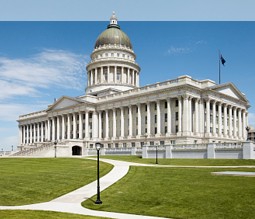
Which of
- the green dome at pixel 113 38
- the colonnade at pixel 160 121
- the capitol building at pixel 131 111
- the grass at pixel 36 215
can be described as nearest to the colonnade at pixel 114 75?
the capitol building at pixel 131 111

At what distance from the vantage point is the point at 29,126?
148 m

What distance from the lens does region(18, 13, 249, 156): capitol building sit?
86250 mm

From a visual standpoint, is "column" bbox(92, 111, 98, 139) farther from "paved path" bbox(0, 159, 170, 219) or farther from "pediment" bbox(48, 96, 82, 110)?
"paved path" bbox(0, 159, 170, 219)

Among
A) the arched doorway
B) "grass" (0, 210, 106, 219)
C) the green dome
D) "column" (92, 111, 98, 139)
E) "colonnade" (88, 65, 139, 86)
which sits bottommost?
the arched doorway

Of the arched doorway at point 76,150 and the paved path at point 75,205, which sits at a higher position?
the paved path at point 75,205

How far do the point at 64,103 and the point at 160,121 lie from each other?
44.6 metres

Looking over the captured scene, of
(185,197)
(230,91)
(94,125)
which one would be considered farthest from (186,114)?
(185,197)

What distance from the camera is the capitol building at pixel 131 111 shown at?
86.2 meters

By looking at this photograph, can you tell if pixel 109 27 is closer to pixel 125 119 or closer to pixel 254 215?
pixel 125 119

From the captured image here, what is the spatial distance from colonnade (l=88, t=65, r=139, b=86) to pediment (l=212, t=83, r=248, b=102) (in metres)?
43.5

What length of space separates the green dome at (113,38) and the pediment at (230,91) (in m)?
54.3

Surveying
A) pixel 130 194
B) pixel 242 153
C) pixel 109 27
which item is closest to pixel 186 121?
pixel 242 153

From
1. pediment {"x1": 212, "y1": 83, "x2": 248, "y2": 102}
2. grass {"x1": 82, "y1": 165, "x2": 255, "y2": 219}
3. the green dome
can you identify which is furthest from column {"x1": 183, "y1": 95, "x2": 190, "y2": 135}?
the green dome

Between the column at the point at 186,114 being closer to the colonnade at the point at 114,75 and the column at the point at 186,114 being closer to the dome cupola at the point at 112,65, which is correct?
the dome cupola at the point at 112,65
